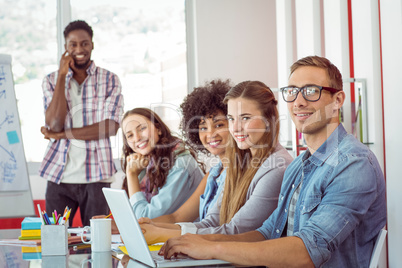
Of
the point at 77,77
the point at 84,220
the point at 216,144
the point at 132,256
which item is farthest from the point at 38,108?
the point at 132,256

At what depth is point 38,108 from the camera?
504 centimetres

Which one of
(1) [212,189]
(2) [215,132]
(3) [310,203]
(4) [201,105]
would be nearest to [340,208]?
(3) [310,203]

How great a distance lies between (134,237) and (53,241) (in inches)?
16.0

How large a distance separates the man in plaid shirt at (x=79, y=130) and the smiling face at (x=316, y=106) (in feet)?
6.46

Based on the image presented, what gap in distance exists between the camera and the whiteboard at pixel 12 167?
11.8ft

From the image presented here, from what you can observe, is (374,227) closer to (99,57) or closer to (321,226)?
(321,226)

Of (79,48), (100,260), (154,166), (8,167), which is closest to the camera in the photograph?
(100,260)

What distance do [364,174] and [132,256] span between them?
0.70m

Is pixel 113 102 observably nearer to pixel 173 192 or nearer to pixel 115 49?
pixel 173 192

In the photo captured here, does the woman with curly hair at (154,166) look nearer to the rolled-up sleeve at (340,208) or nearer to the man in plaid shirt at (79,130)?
the man in plaid shirt at (79,130)

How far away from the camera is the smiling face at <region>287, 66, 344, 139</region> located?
5.14ft

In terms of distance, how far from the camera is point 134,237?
1457 mm

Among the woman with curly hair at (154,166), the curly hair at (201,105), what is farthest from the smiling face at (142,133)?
the curly hair at (201,105)

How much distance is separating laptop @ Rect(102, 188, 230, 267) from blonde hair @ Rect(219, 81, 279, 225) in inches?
19.7
